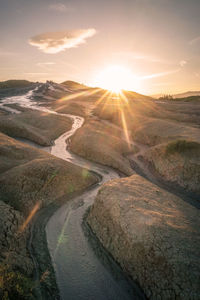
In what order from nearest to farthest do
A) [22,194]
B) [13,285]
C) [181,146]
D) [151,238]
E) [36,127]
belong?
[13,285] < [151,238] < [22,194] < [181,146] < [36,127]

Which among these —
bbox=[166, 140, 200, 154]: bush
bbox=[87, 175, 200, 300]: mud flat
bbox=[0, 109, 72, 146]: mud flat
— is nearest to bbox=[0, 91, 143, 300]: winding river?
bbox=[87, 175, 200, 300]: mud flat

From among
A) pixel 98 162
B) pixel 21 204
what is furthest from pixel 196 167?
pixel 21 204

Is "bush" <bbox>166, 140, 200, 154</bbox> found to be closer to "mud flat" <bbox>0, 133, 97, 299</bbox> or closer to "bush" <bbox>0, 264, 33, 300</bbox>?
"mud flat" <bbox>0, 133, 97, 299</bbox>

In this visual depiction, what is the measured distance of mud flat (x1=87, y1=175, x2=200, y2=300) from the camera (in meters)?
9.30

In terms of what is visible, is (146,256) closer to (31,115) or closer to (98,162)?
(98,162)

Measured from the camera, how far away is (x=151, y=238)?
10.9 m

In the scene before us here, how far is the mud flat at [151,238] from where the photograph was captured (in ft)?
30.5

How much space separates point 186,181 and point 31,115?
160 ft

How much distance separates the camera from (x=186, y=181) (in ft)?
76.8

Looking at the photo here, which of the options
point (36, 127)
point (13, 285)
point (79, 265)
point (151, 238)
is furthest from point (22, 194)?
point (36, 127)

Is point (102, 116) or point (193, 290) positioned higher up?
point (102, 116)

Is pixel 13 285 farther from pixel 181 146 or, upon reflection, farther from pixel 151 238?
pixel 181 146

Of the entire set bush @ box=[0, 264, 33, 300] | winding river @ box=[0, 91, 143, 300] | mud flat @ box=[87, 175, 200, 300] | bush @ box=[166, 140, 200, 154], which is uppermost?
bush @ box=[166, 140, 200, 154]

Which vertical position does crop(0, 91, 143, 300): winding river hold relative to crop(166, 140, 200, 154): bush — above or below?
below
